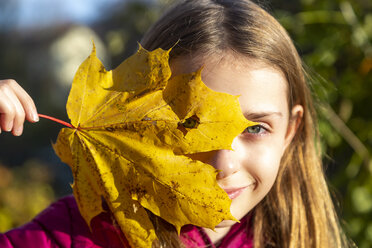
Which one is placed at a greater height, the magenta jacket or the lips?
the lips

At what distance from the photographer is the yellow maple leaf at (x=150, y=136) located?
98cm

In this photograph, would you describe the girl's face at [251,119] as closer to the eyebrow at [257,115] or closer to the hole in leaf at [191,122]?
the eyebrow at [257,115]

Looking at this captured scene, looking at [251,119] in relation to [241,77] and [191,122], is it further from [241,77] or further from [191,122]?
[191,122]

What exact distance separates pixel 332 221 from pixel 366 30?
103cm

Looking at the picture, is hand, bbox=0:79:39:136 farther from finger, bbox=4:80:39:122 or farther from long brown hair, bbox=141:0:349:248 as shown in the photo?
long brown hair, bbox=141:0:349:248

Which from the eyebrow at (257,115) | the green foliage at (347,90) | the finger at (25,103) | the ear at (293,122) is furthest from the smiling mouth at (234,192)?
the green foliage at (347,90)

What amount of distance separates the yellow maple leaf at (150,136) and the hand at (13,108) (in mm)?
97

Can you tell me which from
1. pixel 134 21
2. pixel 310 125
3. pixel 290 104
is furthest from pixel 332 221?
pixel 134 21

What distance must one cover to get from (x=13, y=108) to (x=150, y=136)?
1.02 ft

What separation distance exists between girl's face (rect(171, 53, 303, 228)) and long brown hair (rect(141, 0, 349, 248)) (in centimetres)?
4

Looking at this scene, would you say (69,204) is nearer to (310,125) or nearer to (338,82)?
(310,125)

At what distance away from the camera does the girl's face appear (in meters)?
1.14

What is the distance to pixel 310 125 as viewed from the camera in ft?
5.27

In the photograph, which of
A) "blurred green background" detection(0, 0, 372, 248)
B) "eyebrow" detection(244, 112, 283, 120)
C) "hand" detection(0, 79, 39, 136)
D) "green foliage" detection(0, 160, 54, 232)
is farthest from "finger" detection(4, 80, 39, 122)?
"green foliage" detection(0, 160, 54, 232)
